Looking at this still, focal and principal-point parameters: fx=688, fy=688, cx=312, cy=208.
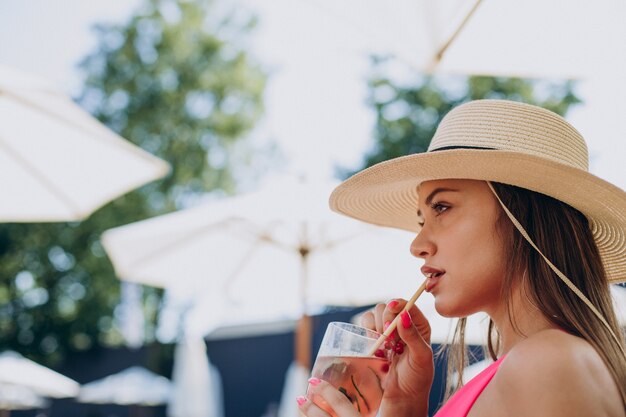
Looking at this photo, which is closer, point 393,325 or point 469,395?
point 469,395

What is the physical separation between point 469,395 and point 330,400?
0.29m

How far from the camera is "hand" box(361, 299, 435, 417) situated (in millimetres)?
1744

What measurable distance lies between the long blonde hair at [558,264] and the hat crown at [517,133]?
0.34ft

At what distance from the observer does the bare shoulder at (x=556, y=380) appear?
3.76ft

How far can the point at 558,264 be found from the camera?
151 centimetres

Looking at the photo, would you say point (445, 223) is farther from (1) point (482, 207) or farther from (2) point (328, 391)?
(2) point (328, 391)

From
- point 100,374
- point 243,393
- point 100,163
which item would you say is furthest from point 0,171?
point 100,374

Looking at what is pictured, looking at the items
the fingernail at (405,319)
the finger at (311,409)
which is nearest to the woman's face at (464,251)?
the fingernail at (405,319)

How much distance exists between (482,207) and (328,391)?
0.55 m

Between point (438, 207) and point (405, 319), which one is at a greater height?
point (438, 207)

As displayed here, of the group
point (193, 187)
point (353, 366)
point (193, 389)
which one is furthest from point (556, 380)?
point (193, 187)

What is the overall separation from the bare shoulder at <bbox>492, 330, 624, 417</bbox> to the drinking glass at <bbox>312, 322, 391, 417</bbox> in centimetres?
37

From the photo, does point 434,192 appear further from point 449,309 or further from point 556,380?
point 556,380

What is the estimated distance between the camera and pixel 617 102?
10.2 feet
